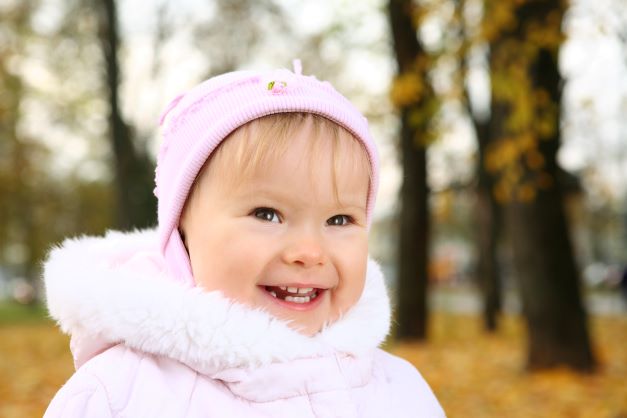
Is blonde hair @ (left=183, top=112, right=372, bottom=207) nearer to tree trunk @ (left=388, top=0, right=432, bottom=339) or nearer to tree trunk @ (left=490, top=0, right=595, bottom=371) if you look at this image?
tree trunk @ (left=490, top=0, right=595, bottom=371)

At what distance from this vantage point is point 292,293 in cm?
167

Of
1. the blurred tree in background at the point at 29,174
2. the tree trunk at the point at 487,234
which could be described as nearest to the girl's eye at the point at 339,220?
the blurred tree in background at the point at 29,174

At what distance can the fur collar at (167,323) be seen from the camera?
5.18ft

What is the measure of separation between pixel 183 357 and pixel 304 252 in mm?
350

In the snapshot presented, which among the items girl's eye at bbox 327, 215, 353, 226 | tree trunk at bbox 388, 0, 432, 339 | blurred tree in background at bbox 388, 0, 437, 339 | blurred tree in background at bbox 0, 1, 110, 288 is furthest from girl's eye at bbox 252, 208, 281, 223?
tree trunk at bbox 388, 0, 432, 339

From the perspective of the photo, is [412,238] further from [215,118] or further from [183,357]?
[183,357]

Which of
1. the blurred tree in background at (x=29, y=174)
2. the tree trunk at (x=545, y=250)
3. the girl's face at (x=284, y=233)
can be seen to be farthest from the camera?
the blurred tree in background at (x=29, y=174)

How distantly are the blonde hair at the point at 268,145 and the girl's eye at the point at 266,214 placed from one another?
0.26 ft

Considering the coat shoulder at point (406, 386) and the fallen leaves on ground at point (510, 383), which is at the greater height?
the coat shoulder at point (406, 386)

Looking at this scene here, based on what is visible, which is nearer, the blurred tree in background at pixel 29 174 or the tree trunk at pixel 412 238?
the tree trunk at pixel 412 238

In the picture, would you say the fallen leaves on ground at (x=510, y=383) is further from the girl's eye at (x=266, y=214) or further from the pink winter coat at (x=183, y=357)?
the girl's eye at (x=266, y=214)

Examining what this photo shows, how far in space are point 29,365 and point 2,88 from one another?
9.91m

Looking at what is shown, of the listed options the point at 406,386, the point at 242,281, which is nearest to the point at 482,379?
the point at 406,386

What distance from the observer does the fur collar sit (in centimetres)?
158
